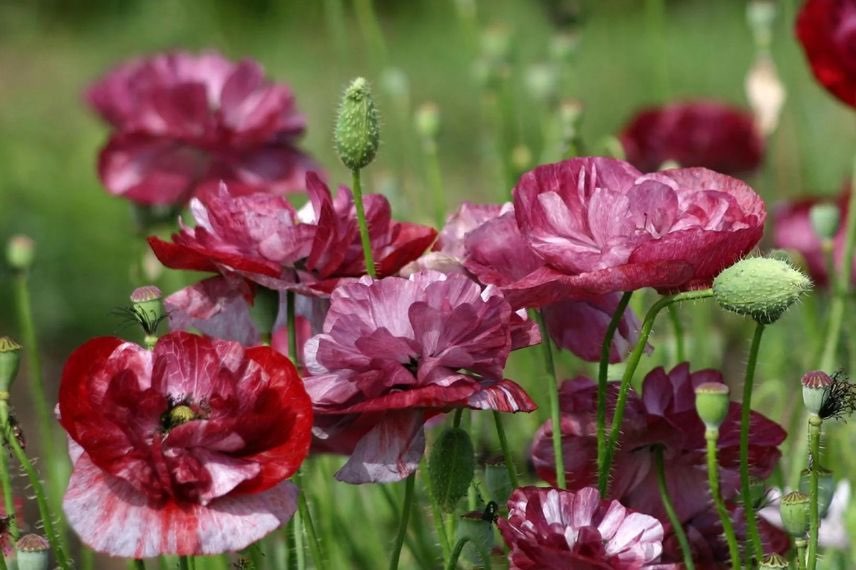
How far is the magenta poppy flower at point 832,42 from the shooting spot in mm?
1372

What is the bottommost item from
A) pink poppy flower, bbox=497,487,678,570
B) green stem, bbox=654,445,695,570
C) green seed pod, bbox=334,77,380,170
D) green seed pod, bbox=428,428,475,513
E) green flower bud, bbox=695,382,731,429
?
green stem, bbox=654,445,695,570

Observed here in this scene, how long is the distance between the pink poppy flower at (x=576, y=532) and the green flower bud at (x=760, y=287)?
0.13 meters

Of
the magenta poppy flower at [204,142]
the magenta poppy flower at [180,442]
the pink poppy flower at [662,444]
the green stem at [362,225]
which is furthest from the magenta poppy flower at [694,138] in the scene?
the magenta poppy flower at [180,442]

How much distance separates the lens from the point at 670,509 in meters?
0.86

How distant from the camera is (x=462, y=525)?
0.81 meters

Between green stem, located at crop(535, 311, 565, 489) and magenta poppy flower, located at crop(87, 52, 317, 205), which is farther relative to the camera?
magenta poppy flower, located at crop(87, 52, 317, 205)

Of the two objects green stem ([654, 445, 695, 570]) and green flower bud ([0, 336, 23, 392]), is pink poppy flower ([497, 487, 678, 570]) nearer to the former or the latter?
Answer: green stem ([654, 445, 695, 570])

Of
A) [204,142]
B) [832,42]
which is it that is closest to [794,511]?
[832,42]

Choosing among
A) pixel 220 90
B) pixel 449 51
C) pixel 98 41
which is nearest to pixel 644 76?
pixel 449 51

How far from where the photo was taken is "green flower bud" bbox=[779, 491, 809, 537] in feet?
2.54

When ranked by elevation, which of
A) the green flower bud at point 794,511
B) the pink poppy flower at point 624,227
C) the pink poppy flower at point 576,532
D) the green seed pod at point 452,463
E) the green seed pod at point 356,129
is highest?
the green seed pod at point 356,129

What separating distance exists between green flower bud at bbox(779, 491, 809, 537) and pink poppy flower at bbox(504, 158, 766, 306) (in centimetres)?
13

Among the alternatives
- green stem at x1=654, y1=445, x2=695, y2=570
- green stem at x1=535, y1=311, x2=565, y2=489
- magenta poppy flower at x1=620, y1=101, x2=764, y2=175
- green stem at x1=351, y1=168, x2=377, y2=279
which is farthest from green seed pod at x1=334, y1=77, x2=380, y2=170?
magenta poppy flower at x1=620, y1=101, x2=764, y2=175

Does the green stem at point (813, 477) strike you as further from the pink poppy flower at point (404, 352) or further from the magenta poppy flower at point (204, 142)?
the magenta poppy flower at point (204, 142)
